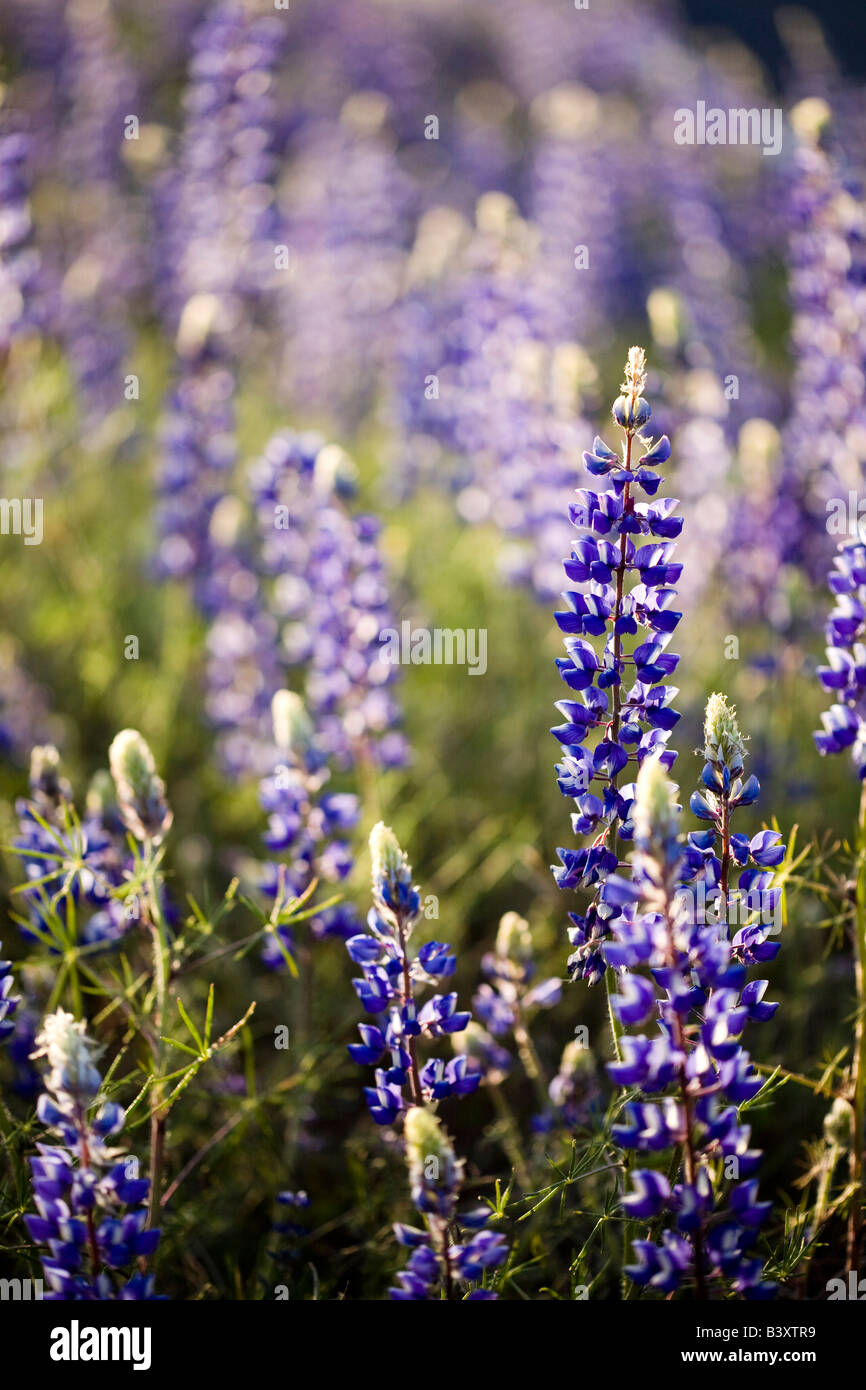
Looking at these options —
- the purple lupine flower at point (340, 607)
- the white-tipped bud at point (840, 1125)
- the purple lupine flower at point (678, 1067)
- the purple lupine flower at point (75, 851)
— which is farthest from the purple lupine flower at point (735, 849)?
the purple lupine flower at point (340, 607)

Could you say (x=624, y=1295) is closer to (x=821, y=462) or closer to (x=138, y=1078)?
(x=138, y=1078)

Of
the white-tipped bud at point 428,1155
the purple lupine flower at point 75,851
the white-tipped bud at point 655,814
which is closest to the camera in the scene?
the white-tipped bud at point 655,814

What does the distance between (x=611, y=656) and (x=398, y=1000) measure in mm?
730

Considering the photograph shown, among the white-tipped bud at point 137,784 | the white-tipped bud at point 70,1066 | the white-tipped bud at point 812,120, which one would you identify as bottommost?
the white-tipped bud at point 70,1066

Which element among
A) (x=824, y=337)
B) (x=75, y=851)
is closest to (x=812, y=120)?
(x=824, y=337)

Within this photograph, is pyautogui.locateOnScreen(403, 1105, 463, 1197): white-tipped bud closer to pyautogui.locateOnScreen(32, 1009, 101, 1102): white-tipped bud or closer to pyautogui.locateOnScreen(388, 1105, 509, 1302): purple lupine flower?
pyautogui.locateOnScreen(388, 1105, 509, 1302): purple lupine flower

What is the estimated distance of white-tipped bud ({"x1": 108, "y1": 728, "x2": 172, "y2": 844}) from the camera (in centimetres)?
224

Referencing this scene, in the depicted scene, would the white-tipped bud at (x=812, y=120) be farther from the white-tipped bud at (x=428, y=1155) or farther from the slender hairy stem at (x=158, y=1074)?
the white-tipped bud at (x=428, y=1155)

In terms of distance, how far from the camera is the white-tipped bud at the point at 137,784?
88.1 inches

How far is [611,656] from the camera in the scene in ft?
6.42

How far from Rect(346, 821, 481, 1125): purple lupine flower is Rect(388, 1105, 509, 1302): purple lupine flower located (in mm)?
122

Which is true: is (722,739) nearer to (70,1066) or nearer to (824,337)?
(70,1066)
